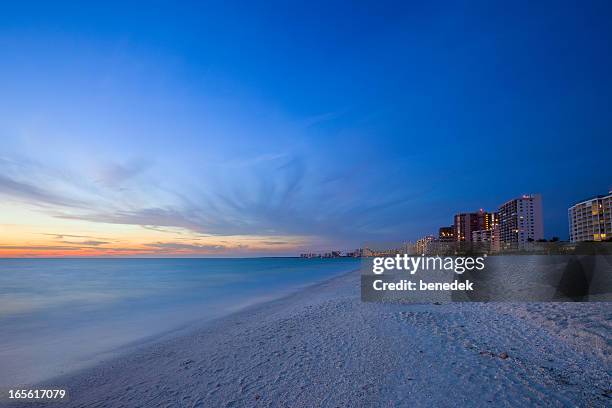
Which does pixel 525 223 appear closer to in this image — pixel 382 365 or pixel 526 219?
pixel 526 219

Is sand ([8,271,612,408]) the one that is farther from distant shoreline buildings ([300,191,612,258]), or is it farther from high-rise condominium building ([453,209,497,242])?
high-rise condominium building ([453,209,497,242])

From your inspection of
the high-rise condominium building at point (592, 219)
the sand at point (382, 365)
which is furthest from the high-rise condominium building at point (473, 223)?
the sand at point (382, 365)

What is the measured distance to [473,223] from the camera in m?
194

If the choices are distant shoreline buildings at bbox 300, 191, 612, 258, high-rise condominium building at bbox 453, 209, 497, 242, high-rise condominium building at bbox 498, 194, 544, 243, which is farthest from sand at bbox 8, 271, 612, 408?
high-rise condominium building at bbox 453, 209, 497, 242

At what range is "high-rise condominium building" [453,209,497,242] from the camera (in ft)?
617

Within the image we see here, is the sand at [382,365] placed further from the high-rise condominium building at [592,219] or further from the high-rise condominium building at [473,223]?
the high-rise condominium building at [473,223]

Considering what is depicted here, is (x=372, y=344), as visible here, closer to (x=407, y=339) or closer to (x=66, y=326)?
(x=407, y=339)

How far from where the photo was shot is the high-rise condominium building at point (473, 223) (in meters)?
188

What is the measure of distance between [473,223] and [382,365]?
213 meters

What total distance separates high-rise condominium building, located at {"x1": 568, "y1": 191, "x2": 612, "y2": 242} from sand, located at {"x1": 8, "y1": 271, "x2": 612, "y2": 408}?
12972 centimetres

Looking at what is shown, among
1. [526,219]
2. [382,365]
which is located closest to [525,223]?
[526,219]

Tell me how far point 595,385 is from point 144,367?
9.80 metres

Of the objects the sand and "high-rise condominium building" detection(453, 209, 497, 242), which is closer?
the sand

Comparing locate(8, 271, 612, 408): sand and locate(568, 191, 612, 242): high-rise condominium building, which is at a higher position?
locate(568, 191, 612, 242): high-rise condominium building
